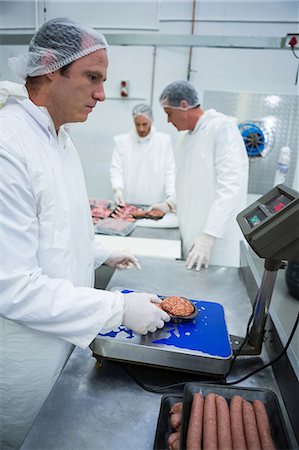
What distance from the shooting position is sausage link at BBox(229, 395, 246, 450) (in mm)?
681

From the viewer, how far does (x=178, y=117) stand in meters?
2.33

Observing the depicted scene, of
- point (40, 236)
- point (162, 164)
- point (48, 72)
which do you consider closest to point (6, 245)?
point (40, 236)

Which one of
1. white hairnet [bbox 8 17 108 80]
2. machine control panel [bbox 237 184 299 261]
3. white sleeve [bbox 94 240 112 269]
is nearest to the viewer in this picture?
machine control panel [bbox 237 184 299 261]

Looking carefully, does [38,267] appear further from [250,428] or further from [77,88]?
[250,428]

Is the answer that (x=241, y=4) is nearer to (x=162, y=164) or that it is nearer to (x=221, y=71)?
(x=221, y=71)

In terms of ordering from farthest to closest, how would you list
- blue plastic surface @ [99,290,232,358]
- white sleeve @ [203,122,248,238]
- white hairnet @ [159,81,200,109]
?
white hairnet @ [159,81,200,109], white sleeve @ [203,122,248,238], blue plastic surface @ [99,290,232,358]

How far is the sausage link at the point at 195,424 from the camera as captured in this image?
0.67m

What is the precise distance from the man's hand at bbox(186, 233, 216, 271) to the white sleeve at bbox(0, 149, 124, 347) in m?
0.81

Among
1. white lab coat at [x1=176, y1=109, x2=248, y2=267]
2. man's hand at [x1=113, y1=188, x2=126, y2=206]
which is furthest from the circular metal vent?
man's hand at [x1=113, y1=188, x2=126, y2=206]

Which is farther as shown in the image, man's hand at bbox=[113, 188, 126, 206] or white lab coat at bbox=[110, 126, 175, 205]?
white lab coat at bbox=[110, 126, 175, 205]

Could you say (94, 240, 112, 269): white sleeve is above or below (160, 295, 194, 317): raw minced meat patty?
below

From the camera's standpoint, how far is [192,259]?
5.55 ft

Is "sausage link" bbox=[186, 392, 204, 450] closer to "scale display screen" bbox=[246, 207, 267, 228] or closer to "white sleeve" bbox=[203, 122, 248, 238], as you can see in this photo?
"scale display screen" bbox=[246, 207, 267, 228]

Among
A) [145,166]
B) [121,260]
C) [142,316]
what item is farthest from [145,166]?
[142,316]
